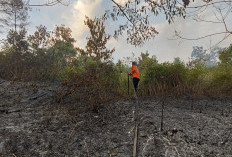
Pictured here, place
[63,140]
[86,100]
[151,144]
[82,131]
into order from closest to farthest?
[151,144], [63,140], [82,131], [86,100]

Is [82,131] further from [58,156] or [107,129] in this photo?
[58,156]

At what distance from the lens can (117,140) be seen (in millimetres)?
3941

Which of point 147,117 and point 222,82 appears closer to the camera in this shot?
point 147,117

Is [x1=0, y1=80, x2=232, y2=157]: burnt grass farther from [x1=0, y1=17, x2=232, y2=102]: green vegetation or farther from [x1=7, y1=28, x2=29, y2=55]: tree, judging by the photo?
[x1=7, y1=28, x2=29, y2=55]: tree

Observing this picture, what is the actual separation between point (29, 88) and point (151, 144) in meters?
8.15

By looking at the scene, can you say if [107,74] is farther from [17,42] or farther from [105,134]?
[17,42]

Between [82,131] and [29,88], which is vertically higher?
[29,88]

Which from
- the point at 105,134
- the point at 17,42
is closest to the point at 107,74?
the point at 105,134

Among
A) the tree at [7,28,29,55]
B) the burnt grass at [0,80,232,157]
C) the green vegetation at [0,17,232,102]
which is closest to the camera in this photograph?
the burnt grass at [0,80,232,157]

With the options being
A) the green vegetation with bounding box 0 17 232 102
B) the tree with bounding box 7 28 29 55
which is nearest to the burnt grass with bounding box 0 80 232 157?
the green vegetation with bounding box 0 17 232 102

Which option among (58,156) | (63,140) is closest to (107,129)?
(63,140)

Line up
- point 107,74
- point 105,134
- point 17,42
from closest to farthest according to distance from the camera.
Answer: point 105,134 → point 107,74 → point 17,42

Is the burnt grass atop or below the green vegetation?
below

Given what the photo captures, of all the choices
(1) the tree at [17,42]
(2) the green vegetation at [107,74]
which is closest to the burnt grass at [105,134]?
(2) the green vegetation at [107,74]
